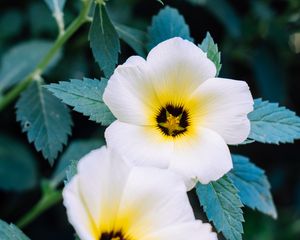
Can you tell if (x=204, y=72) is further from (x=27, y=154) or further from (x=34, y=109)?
(x=27, y=154)

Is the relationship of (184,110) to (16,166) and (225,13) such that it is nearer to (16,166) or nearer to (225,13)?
(16,166)

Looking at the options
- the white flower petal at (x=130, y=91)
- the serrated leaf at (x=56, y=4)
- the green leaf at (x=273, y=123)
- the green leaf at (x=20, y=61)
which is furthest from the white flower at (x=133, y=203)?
the green leaf at (x=20, y=61)

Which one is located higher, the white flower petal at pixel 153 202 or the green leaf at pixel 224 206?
the white flower petal at pixel 153 202

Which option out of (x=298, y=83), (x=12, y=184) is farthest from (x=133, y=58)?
(x=298, y=83)

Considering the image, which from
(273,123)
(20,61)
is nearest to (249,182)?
(273,123)

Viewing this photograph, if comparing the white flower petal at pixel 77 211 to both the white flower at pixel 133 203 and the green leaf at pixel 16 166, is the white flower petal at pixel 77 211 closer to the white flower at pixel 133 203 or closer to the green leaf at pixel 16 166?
the white flower at pixel 133 203
